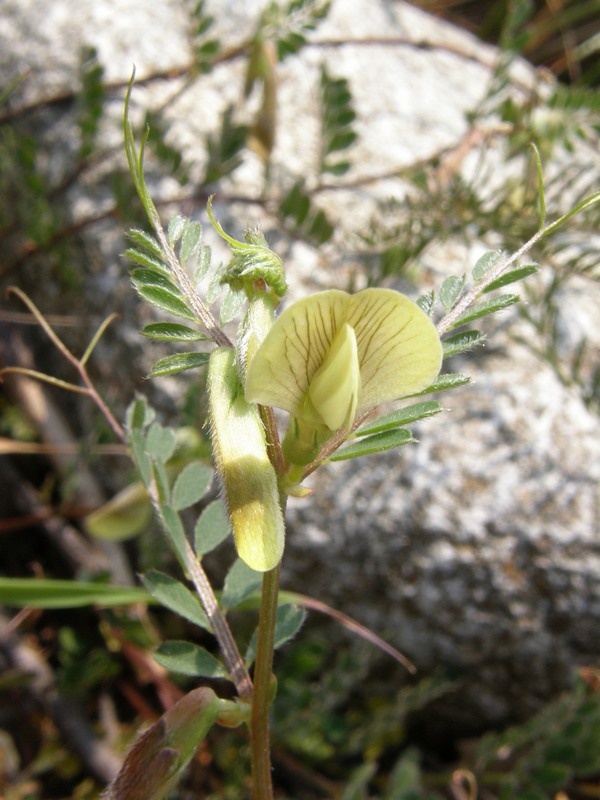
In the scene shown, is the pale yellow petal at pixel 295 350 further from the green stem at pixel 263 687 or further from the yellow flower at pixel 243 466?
the green stem at pixel 263 687

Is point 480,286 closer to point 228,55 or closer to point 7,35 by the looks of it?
point 228,55

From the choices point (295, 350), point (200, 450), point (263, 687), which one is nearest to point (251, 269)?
point (295, 350)

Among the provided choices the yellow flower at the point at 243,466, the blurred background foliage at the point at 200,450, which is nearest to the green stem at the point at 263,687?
the yellow flower at the point at 243,466

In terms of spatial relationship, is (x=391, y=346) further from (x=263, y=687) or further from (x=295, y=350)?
(x=263, y=687)

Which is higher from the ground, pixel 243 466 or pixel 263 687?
pixel 243 466

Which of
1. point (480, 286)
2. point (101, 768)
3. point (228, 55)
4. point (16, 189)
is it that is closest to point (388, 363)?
point (480, 286)

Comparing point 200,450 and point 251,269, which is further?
point 200,450

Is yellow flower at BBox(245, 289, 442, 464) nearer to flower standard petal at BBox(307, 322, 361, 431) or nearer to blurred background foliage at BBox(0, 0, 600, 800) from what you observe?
flower standard petal at BBox(307, 322, 361, 431)
